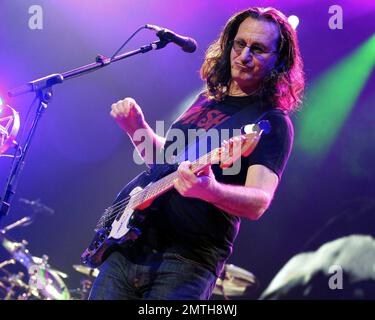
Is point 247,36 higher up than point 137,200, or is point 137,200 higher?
point 247,36

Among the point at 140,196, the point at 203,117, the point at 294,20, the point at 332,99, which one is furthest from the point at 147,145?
the point at 332,99

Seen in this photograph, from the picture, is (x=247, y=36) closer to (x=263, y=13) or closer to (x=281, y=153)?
(x=263, y=13)

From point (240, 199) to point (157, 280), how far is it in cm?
50

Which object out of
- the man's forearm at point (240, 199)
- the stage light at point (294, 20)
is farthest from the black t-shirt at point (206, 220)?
the stage light at point (294, 20)

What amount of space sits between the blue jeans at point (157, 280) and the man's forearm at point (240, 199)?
1.04 feet

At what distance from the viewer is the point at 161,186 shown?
207cm

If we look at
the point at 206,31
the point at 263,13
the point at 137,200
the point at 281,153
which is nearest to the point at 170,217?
the point at 137,200

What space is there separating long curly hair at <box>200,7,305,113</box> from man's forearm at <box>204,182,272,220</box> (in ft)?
1.94

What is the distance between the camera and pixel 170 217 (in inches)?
81.5

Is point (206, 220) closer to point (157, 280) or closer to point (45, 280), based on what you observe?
point (157, 280)

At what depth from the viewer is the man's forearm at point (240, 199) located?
1.78 metres
